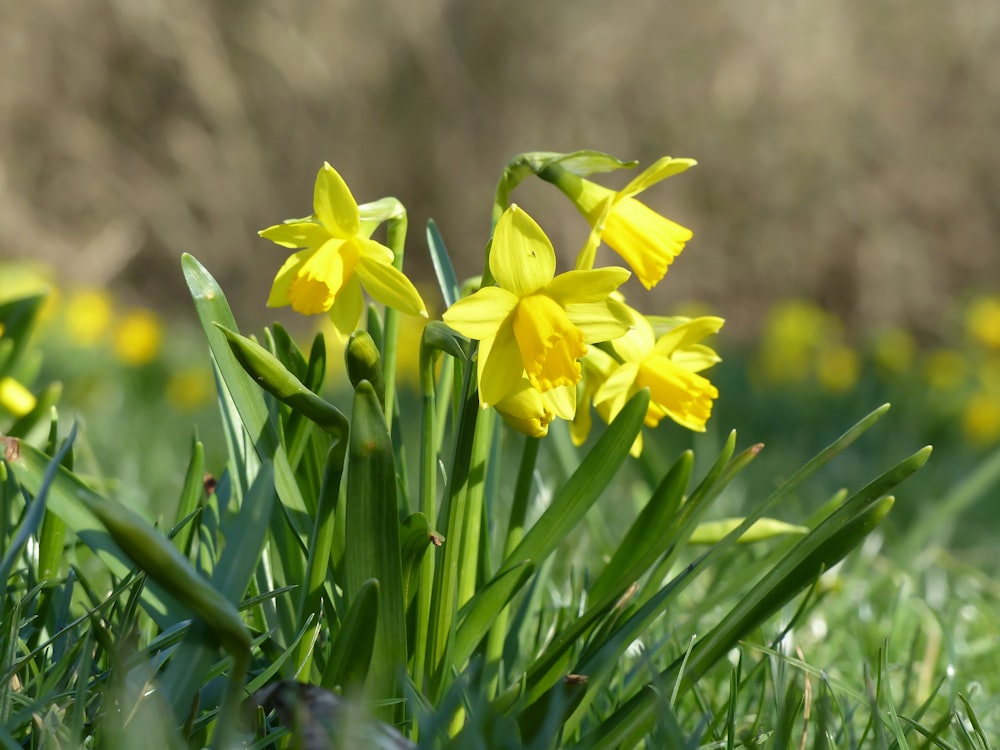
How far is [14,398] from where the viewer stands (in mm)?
1238

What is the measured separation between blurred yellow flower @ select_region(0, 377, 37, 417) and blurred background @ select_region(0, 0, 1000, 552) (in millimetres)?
5081

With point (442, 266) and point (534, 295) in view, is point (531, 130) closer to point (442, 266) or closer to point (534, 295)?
point (442, 266)

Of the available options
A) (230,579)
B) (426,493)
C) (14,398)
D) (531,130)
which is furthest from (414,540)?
(531,130)

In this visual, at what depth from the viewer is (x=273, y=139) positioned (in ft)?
22.2

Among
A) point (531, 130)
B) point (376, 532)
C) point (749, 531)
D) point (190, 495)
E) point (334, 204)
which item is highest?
point (334, 204)

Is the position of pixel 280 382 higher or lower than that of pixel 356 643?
higher

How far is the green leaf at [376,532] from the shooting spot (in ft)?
2.32

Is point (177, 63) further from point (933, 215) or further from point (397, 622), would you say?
point (397, 622)

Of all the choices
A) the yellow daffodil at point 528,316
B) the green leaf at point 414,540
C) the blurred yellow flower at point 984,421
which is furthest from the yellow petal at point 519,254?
the blurred yellow flower at point 984,421

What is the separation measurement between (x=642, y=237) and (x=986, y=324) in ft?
9.79

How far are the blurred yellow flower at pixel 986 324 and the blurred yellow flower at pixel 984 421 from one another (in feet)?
1.07

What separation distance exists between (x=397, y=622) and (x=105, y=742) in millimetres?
243

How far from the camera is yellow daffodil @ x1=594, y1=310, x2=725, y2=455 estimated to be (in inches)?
35.3

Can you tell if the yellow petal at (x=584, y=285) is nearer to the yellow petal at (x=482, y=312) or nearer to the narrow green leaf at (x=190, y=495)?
the yellow petal at (x=482, y=312)
